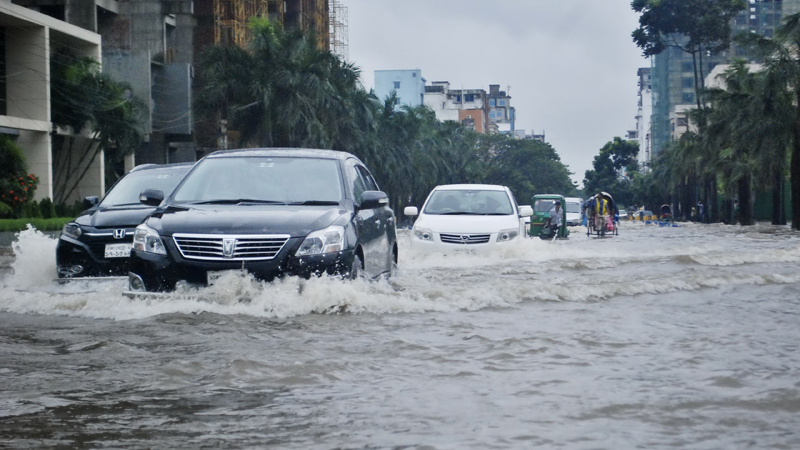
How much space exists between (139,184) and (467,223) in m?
6.08

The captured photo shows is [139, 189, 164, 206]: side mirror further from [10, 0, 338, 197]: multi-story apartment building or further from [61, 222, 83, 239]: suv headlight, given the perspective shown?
[10, 0, 338, 197]: multi-story apartment building

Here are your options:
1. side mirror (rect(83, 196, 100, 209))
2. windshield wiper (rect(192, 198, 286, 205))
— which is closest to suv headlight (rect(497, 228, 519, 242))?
side mirror (rect(83, 196, 100, 209))

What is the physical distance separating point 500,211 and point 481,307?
8.47 meters

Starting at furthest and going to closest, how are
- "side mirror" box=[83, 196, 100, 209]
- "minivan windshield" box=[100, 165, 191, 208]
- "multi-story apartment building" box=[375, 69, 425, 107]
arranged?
"multi-story apartment building" box=[375, 69, 425, 107], "side mirror" box=[83, 196, 100, 209], "minivan windshield" box=[100, 165, 191, 208]

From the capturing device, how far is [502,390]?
5523 millimetres

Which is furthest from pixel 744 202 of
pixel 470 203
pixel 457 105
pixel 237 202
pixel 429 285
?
pixel 457 105

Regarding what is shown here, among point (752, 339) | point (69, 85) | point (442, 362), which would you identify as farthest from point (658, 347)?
point (69, 85)

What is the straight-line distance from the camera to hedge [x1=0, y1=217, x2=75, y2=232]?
1159 inches

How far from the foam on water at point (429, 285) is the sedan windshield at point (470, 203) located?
90cm

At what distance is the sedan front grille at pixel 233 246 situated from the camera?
8.50 meters

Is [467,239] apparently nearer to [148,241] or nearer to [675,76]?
[148,241]

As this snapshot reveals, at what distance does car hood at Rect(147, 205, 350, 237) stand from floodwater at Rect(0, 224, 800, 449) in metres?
0.45

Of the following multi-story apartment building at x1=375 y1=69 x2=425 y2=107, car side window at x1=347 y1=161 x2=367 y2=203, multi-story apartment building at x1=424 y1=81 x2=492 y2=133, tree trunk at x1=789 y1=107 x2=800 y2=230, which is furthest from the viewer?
multi-story apartment building at x1=424 y1=81 x2=492 y2=133

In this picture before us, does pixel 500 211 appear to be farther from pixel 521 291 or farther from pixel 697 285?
pixel 521 291
